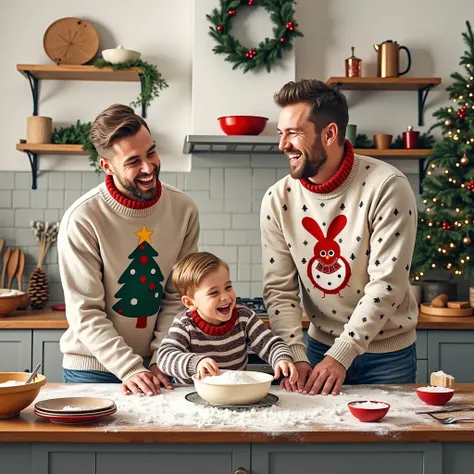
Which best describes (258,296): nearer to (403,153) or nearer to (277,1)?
(403,153)

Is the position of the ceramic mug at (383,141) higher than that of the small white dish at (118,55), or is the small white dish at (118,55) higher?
the small white dish at (118,55)

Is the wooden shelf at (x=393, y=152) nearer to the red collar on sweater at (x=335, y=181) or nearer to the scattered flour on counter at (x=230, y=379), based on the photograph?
the red collar on sweater at (x=335, y=181)

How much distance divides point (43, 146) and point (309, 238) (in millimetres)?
2385

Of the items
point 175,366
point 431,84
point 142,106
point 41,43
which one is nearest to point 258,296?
point 142,106

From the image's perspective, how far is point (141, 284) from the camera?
8.80 feet

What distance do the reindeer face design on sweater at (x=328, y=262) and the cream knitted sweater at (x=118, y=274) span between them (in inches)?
18.8

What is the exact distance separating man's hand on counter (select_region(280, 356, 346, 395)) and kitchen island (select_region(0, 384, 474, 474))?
0.33 m

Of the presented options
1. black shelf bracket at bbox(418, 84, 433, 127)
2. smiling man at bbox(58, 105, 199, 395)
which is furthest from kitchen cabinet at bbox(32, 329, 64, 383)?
black shelf bracket at bbox(418, 84, 433, 127)

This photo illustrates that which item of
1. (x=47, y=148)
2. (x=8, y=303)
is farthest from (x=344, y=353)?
(x=47, y=148)

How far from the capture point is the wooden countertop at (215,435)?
1.96 metres

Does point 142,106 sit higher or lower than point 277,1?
lower

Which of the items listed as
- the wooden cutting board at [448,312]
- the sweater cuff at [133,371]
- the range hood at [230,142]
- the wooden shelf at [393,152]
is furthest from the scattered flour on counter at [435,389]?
the wooden shelf at [393,152]

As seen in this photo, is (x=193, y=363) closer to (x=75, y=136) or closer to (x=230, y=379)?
(x=230, y=379)

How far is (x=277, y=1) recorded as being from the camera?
4641 mm
